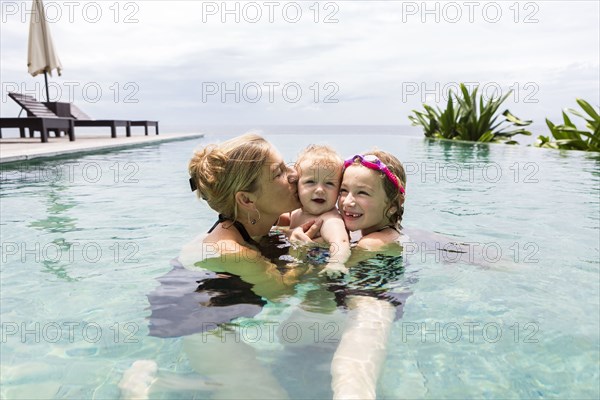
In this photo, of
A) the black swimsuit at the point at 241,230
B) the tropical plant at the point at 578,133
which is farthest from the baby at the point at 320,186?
the tropical plant at the point at 578,133

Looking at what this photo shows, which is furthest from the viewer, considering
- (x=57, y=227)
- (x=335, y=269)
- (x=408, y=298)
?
(x=57, y=227)

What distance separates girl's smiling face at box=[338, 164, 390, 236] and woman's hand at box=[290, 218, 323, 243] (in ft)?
0.79

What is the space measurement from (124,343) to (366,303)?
4.26 ft

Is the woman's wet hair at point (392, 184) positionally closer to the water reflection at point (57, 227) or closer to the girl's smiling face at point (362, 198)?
the girl's smiling face at point (362, 198)

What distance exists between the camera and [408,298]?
3.11 m

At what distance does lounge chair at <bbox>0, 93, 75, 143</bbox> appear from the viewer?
47.5 ft

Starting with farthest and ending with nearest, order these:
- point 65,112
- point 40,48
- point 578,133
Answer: point 65,112 → point 40,48 → point 578,133

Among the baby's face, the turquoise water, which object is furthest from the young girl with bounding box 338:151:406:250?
the turquoise water

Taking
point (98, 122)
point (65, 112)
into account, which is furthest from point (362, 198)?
point (65, 112)

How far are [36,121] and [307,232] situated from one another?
14085 millimetres

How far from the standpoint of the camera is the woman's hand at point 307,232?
307 cm

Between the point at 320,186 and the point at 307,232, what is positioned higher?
the point at 320,186

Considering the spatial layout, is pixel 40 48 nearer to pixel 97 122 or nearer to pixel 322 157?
pixel 97 122

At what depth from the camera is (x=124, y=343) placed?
2.55 metres
